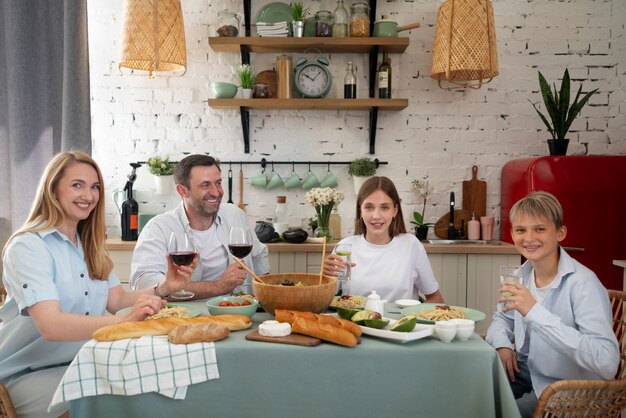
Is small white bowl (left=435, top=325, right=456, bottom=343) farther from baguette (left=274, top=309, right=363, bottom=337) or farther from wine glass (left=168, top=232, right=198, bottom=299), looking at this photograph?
wine glass (left=168, top=232, right=198, bottom=299)

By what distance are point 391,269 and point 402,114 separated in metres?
2.08

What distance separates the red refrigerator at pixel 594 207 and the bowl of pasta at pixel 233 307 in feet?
8.76

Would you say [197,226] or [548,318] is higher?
[197,226]

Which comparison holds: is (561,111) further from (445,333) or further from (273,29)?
(445,333)

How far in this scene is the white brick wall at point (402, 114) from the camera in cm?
454

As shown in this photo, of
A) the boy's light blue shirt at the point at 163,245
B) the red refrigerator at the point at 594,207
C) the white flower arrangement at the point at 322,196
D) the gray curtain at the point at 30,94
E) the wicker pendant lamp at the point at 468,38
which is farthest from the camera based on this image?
the white flower arrangement at the point at 322,196

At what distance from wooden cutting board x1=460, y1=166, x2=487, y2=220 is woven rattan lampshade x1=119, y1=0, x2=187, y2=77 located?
7.93 feet

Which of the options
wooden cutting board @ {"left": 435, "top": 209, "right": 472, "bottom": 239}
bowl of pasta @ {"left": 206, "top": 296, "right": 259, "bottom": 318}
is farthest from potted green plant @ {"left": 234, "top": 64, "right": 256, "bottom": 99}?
bowl of pasta @ {"left": 206, "top": 296, "right": 259, "bottom": 318}

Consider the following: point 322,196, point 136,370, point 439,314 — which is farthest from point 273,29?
point 136,370

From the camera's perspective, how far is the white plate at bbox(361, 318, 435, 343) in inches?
63.7

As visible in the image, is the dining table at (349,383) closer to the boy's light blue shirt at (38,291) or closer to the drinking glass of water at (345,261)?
the boy's light blue shirt at (38,291)

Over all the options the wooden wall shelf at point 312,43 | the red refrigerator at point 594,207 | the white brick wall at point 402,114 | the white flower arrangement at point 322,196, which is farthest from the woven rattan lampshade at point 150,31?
the red refrigerator at point 594,207

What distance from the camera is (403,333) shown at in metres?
1.62

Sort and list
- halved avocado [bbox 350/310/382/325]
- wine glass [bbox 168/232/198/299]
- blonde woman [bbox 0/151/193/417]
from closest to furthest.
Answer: halved avocado [bbox 350/310/382/325] < blonde woman [bbox 0/151/193/417] < wine glass [bbox 168/232/198/299]
